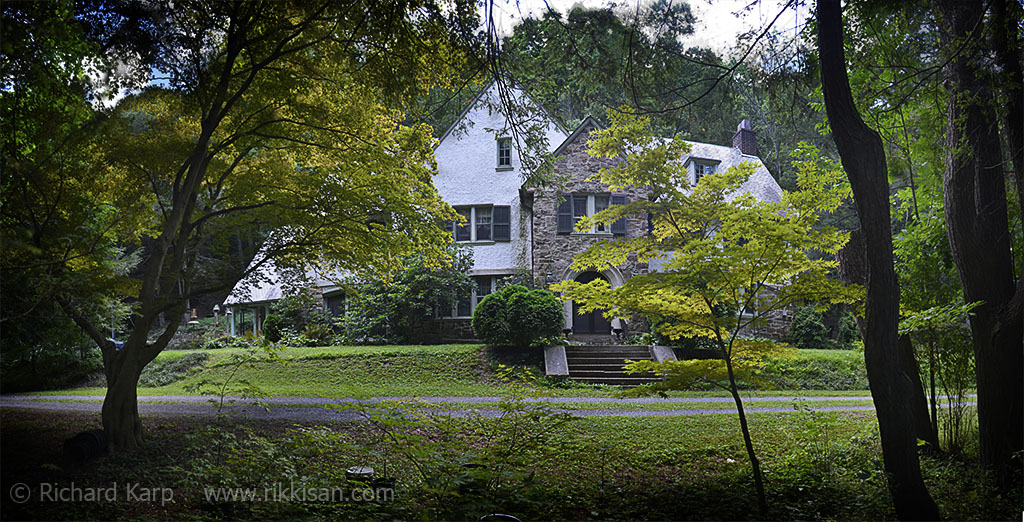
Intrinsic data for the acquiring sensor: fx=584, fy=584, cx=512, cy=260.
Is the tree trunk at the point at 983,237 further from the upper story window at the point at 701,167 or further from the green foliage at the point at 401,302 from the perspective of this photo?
the upper story window at the point at 701,167

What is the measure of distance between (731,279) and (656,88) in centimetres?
247

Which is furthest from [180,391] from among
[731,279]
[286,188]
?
[731,279]

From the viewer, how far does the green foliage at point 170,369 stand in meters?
14.3

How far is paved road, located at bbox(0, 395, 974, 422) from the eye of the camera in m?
8.83

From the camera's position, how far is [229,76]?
20.6 feet

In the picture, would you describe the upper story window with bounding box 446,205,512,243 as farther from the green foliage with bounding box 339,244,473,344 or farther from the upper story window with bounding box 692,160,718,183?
the upper story window with bounding box 692,160,718,183

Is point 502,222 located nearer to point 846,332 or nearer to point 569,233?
point 569,233

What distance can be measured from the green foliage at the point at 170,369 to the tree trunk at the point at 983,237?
51.0 ft

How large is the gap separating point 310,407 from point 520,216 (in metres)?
10.9

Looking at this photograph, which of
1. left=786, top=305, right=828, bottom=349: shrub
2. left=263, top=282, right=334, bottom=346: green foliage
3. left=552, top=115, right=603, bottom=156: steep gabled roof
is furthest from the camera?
left=552, top=115, right=603, bottom=156: steep gabled roof

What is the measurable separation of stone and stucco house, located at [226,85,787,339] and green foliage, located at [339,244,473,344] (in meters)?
0.80

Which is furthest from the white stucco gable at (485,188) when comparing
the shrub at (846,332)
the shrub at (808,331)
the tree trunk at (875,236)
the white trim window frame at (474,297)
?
the tree trunk at (875,236)

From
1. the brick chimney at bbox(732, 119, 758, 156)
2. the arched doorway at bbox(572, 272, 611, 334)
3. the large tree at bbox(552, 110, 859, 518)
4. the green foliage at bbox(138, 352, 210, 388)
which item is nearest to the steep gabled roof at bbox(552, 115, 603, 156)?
the arched doorway at bbox(572, 272, 611, 334)

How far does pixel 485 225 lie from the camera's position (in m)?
19.2
